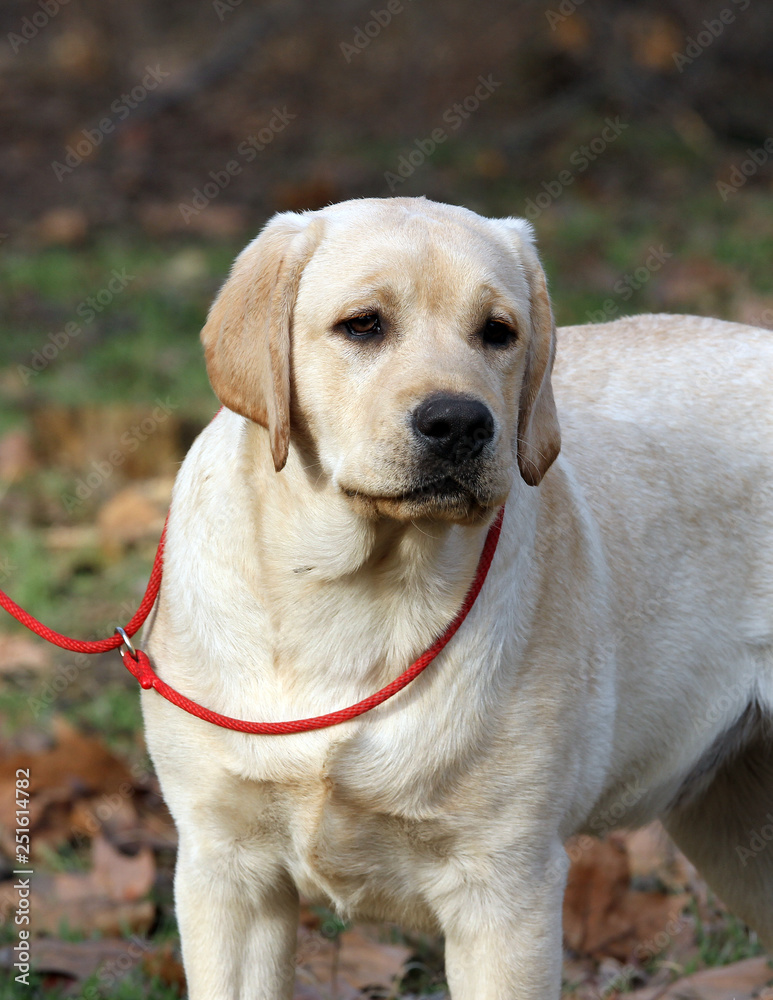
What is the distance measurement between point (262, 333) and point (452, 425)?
490mm

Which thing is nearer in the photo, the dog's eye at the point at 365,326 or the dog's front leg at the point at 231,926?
the dog's eye at the point at 365,326

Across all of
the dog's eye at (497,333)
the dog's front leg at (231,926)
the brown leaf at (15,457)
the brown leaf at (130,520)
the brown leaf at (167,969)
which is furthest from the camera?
the brown leaf at (15,457)

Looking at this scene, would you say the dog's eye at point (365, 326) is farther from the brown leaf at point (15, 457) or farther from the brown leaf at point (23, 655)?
the brown leaf at point (15, 457)

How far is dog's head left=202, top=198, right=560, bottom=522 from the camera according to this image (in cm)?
250

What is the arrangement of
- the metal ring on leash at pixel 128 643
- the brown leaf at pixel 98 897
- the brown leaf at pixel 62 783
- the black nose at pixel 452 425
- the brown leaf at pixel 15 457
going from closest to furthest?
the black nose at pixel 452 425 → the metal ring on leash at pixel 128 643 → the brown leaf at pixel 98 897 → the brown leaf at pixel 62 783 → the brown leaf at pixel 15 457

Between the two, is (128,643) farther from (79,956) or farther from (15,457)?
(15,457)

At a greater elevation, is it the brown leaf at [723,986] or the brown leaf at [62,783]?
the brown leaf at [723,986]

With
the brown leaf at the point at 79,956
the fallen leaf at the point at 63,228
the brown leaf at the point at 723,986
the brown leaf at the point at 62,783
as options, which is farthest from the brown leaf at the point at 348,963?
the fallen leaf at the point at 63,228

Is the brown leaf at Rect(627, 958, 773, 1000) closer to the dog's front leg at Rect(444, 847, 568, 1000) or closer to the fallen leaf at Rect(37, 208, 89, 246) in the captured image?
the dog's front leg at Rect(444, 847, 568, 1000)

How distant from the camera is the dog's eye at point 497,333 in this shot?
2.73 meters

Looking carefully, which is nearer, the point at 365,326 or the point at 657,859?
the point at 365,326

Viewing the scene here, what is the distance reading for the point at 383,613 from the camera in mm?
2842

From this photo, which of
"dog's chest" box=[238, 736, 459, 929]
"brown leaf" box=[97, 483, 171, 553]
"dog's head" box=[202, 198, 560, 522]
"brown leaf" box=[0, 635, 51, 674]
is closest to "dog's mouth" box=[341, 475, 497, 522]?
"dog's head" box=[202, 198, 560, 522]

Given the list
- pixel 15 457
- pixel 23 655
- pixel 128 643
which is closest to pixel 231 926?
pixel 128 643
